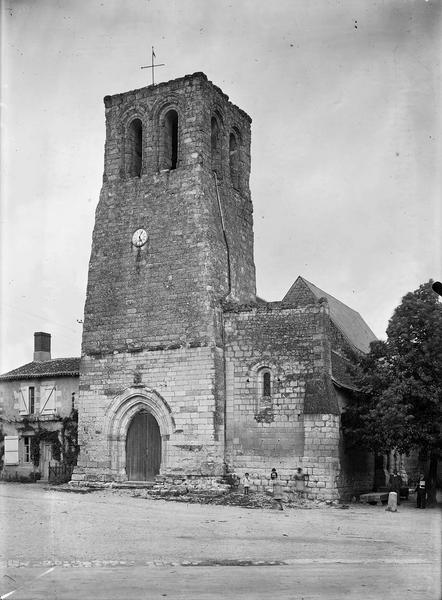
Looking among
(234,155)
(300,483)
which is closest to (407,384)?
(300,483)

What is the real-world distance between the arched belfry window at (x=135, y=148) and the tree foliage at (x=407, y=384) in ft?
33.1

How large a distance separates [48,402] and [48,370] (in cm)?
158

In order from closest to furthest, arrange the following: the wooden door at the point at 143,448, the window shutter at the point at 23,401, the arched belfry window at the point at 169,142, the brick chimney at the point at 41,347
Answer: the wooden door at the point at 143,448 < the arched belfry window at the point at 169,142 < the window shutter at the point at 23,401 < the brick chimney at the point at 41,347

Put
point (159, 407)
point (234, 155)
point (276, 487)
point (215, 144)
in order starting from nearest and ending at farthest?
1. point (276, 487)
2. point (159, 407)
3. point (215, 144)
4. point (234, 155)

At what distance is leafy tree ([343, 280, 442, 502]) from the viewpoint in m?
21.5

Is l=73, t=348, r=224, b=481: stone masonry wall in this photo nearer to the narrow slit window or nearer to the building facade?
the narrow slit window

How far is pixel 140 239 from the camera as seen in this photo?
25078 mm

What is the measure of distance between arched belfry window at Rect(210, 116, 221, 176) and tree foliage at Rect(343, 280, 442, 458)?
26.3ft

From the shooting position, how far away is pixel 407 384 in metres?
21.6

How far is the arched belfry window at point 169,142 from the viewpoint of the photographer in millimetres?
25516

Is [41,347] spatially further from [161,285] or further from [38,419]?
[161,285]

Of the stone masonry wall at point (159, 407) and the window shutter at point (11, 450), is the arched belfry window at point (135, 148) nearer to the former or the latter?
the stone masonry wall at point (159, 407)

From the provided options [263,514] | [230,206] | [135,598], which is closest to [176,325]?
[230,206]

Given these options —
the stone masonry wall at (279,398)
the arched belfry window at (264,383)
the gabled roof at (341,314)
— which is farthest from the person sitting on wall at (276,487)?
the gabled roof at (341,314)
